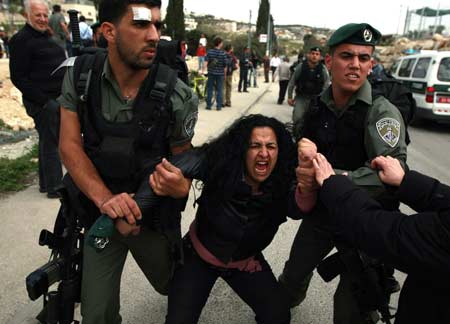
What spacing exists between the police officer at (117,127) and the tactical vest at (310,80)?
500cm

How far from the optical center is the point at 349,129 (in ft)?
6.66

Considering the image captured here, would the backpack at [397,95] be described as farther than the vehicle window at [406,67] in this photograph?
No

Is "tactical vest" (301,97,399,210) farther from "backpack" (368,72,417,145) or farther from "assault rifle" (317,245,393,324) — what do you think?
"assault rifle" (317,245,393,324)

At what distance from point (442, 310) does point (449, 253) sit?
33cm

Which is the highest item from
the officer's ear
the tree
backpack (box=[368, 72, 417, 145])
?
the tree

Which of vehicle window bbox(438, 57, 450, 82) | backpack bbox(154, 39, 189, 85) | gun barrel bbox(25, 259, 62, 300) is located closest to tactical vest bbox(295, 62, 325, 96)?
vehicle window bbox(438, 57, 450, 82)

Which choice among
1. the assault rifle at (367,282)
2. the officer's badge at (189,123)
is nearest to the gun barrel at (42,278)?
the officer's badge at (189,123)

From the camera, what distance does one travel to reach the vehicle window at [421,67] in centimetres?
936

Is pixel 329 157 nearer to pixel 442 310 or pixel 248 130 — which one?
pixel 248 130

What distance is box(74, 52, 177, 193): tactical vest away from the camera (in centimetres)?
170

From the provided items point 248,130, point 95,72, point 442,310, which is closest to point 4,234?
point 95,72

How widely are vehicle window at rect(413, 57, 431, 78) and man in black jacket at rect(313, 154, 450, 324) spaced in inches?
358

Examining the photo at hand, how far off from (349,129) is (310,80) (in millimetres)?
5052

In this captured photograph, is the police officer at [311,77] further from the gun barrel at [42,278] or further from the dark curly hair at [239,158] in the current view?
the gun barrel at [42,278]
